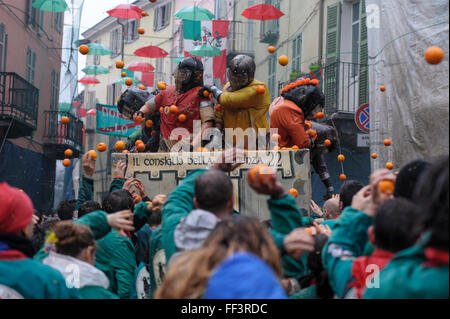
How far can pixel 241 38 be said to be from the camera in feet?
64.8

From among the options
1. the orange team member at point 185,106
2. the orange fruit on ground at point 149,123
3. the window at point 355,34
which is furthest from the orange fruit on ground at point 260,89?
the window at point 355,34

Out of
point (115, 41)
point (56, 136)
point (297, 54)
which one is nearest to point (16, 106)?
point (56, 136)

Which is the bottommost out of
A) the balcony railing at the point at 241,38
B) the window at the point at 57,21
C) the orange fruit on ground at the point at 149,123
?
the orange fruit on ground at the point at 149,123

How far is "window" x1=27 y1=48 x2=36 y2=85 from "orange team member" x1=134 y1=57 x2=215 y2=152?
1487 cm

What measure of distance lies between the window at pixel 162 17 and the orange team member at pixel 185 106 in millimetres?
22418

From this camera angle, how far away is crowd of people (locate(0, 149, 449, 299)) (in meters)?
1.98

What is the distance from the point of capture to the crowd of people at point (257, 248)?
1.98 meters

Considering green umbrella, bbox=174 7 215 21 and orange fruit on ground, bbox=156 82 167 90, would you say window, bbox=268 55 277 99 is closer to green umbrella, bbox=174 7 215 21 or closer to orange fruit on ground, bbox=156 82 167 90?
green umbrella, bbox=174 7 215 21

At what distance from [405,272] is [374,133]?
410 cm

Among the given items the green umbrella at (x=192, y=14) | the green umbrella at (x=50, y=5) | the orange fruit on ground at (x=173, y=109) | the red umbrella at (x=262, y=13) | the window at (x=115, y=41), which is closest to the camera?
the orange fruit on ground at (x=173, y=109)

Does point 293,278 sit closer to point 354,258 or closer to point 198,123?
Result: point 354,258

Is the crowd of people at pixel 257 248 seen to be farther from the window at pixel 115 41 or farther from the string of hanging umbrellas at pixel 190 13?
the window at pixel 115 41

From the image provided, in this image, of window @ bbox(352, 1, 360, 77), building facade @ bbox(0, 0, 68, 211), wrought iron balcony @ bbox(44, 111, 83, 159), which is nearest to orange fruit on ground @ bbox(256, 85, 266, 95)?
window @ bbox(352, 1, 360, 77)
